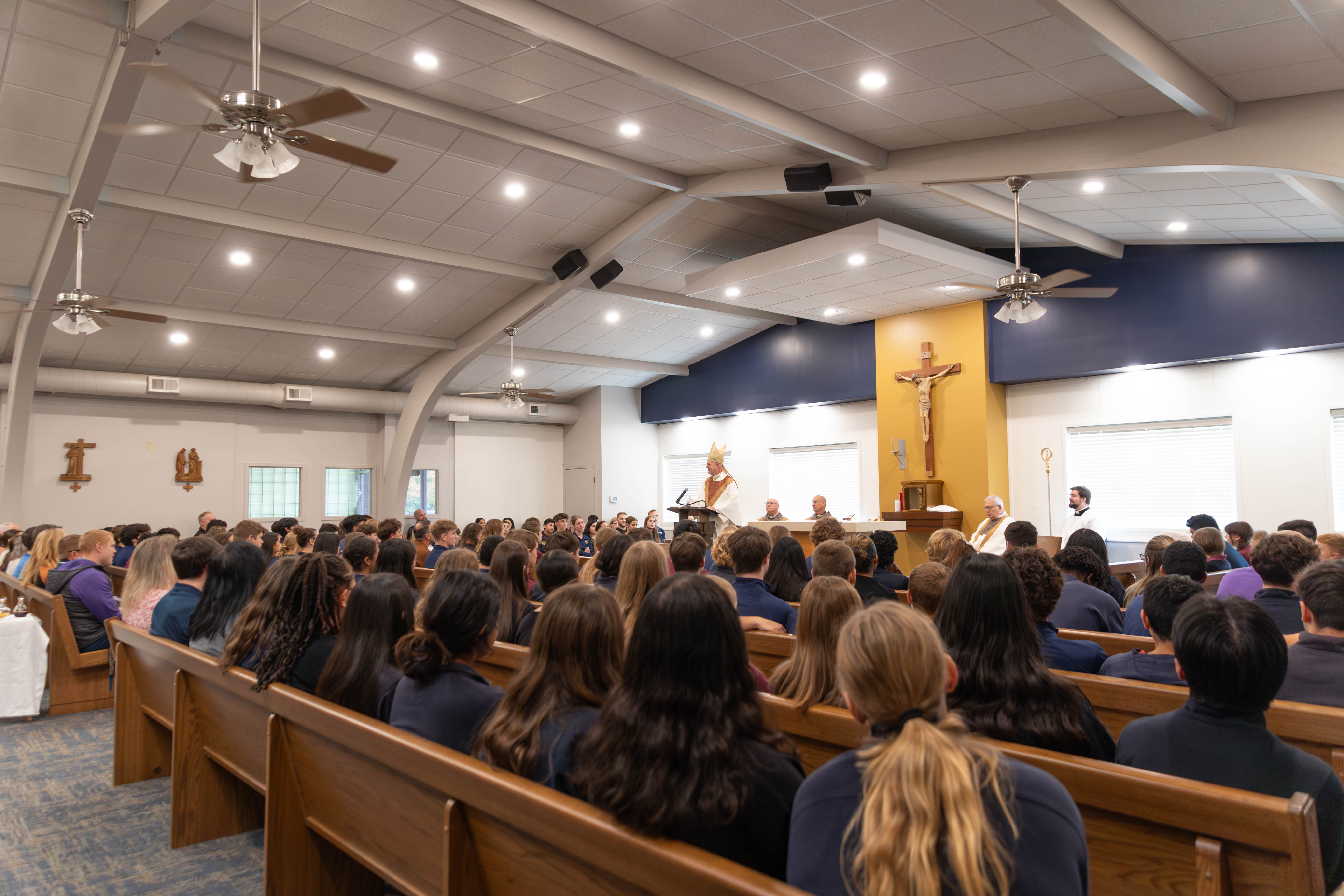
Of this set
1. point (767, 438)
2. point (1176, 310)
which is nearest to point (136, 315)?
point (767, 438)

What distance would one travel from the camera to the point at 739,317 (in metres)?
12.6

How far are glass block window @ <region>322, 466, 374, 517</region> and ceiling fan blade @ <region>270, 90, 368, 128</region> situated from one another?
1046 cm

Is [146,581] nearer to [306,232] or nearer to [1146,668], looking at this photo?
[1146,668]

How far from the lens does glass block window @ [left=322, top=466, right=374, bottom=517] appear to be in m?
13.7

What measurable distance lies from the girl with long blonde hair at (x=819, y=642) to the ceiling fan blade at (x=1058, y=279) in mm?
5298

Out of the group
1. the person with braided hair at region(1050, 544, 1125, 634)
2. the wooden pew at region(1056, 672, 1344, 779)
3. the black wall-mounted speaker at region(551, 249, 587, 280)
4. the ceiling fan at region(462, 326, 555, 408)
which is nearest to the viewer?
the wooden pew at region(1056, 672, 1344, 779)

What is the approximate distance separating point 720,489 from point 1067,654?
23.4 ft

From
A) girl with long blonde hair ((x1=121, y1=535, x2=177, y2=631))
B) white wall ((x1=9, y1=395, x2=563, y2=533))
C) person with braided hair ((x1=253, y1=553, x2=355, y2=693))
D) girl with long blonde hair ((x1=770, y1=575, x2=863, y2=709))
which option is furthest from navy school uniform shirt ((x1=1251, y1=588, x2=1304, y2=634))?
white wall ((x1=9, y1=395, x2=563, y2=533))

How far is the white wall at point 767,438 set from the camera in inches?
478

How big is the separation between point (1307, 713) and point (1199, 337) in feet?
24.9

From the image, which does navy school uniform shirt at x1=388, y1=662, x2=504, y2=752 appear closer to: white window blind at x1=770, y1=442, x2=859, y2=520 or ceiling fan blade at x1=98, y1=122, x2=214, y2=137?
ceiling fan blade at x1=98, y1=122, x2=214, y2=137

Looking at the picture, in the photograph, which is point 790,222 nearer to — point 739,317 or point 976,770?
point 739,317

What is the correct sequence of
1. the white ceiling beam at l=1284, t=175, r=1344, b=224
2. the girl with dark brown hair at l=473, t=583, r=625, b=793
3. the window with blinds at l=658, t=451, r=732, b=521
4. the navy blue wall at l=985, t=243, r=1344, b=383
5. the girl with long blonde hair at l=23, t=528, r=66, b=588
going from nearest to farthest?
the girl with dark brown hair at l=473, t=583, r=625, b=793 < the girl with long blonde hair at l=23, t=528, r=66, b=588 < the white ceiling beam at l=1284, t=175, r=1344, b=224 < the navy blue wall at l=985, t=243, r=1344, b=383 < the window with blinds at l=658, t=451, r=732, b=521

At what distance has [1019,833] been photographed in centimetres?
114
